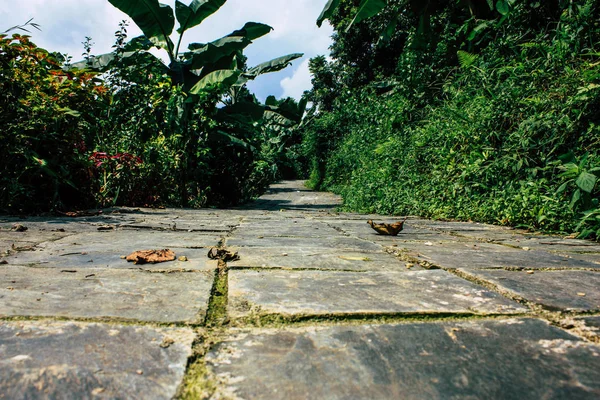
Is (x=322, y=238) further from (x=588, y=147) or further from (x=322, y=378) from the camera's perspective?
(x=588, y=147)

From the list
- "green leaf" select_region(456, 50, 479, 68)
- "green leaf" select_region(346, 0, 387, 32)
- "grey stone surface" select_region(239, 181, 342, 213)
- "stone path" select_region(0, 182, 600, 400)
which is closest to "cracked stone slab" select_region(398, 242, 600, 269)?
"stone path" select_region(0, 182, 600, 400)

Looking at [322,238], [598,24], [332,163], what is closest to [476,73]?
[598,24]

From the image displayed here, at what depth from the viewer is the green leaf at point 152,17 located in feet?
A: 20.9

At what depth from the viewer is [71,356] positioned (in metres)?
0.72

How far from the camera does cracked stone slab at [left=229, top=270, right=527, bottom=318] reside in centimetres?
101

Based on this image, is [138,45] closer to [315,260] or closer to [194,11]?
[194,11]

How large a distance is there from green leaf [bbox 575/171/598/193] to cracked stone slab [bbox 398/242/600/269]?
0.85 metres

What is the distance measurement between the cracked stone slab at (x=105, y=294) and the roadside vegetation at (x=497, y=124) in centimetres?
259

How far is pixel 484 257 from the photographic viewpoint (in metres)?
1.82

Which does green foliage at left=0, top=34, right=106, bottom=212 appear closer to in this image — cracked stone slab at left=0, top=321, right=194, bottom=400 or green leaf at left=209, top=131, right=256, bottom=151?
green leaf at left=209, top=131, right=256, bottom=151

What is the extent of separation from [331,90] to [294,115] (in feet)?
38.5

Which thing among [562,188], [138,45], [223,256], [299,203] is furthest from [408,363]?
[299,203]

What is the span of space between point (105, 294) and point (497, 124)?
3.91 meters

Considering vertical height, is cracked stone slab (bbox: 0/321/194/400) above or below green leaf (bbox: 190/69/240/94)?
below
